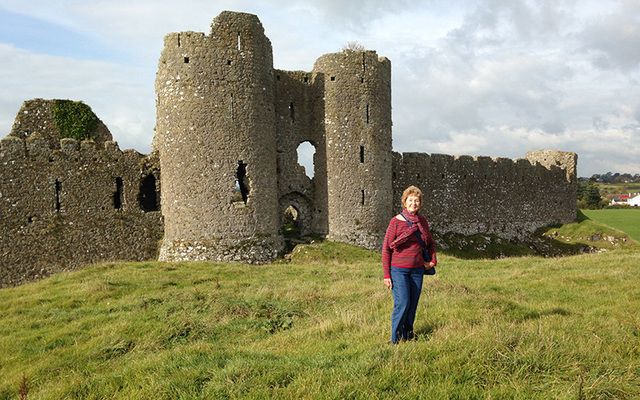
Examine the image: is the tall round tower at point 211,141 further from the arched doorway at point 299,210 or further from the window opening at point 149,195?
the arched doorway at point 299,210

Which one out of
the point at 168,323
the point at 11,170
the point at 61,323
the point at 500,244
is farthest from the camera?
the point at 500,244

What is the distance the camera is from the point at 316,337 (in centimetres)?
839

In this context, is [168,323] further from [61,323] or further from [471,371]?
[471,371]

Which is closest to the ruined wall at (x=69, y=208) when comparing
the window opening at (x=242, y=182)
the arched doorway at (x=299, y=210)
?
the window opening at (x=242, y=182)

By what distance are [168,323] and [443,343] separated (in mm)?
5895

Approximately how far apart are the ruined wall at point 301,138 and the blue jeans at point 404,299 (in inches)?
687

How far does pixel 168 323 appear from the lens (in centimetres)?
1060

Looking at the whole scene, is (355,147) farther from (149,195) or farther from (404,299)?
(404,299)

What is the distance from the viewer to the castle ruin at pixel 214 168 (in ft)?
69.8

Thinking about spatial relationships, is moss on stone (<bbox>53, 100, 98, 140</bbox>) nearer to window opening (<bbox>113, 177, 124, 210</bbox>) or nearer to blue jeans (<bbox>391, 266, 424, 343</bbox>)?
window opening (<bbox>113, 177, 124, 210</bbox>)

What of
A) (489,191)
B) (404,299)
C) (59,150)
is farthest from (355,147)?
(404,299)

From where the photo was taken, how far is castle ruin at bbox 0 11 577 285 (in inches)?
837

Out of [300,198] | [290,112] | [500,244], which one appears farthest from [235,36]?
[500,244]

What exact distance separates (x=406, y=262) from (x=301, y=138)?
18.7 metres
